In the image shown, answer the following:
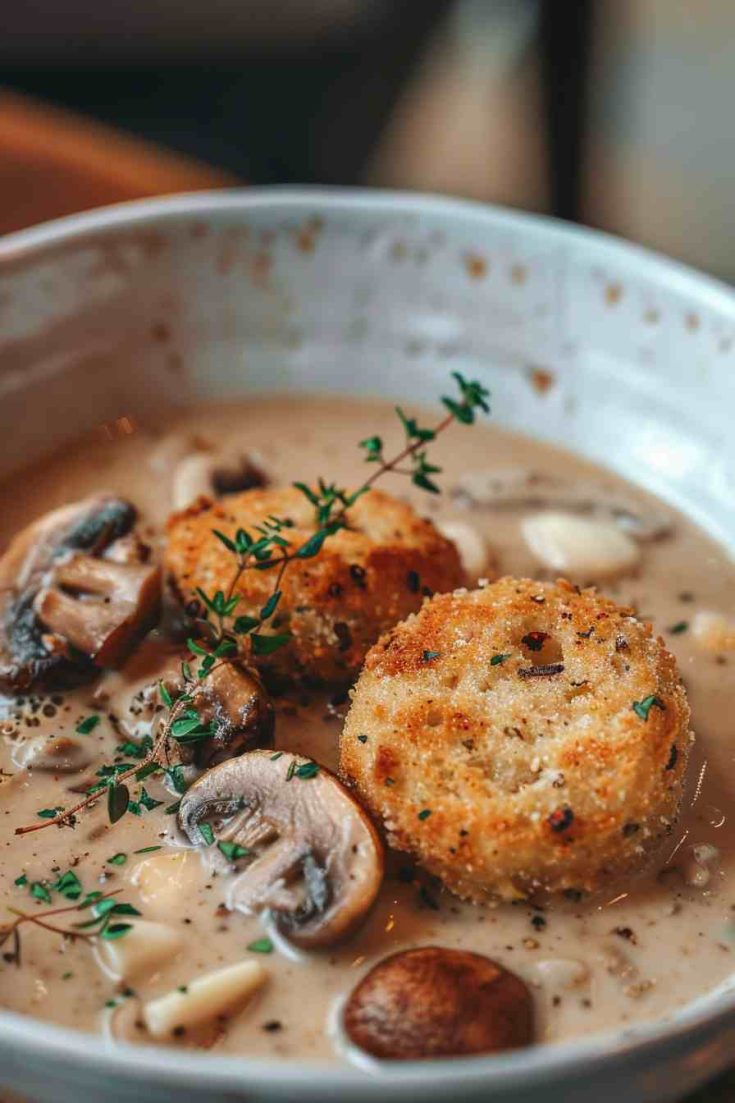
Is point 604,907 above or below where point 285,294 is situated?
below

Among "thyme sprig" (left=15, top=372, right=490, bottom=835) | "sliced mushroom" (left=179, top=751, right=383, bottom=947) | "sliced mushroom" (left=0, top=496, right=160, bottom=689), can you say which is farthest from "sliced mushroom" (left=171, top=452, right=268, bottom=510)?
"sliced mushroom" (left=179, top=751, right=383, bottom=947)

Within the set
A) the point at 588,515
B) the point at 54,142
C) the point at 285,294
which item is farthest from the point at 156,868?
the point at 54,142

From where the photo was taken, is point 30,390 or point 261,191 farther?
point 261,191

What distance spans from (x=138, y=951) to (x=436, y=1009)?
0.33m

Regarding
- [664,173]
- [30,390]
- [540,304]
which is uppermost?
[664,173]

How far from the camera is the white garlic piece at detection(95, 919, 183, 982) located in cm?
137

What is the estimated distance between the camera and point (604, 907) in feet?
4.80

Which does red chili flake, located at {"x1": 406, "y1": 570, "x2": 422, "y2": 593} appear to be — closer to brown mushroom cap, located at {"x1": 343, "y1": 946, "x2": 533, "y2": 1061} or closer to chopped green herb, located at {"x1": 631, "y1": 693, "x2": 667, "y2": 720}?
chopped green herb, located at {"x1": 631, "y1": 693, "x2": 667, "y2": 720}

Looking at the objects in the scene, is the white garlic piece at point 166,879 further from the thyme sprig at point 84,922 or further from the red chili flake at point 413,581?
the red chili flake at point 413,581

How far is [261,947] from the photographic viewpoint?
54.6 inches

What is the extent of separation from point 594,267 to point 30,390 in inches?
38.8

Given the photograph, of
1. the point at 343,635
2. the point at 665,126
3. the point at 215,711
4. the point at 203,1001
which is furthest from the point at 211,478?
the point at 665,126

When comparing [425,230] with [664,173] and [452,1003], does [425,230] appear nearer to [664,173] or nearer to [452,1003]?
[452,1003]

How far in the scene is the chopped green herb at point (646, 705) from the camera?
4.81ft
